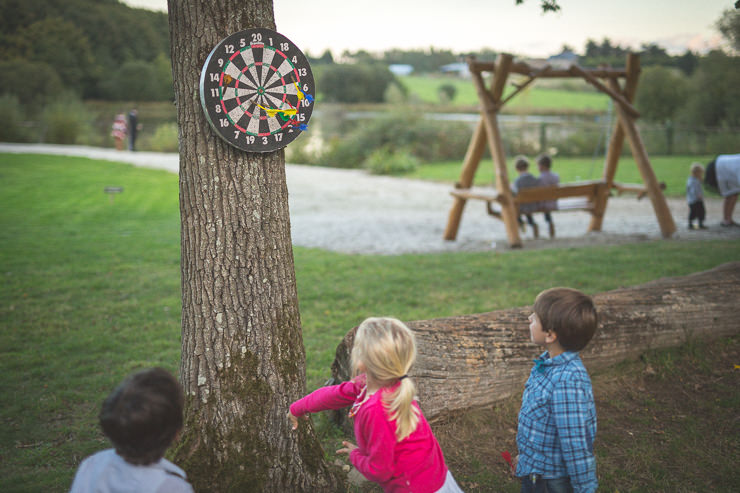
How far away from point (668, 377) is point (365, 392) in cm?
323

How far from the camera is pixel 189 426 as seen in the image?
2.87 metres

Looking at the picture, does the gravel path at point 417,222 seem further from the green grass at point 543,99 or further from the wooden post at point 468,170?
the green grass at point 543,99

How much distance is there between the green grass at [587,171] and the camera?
54.9 feet

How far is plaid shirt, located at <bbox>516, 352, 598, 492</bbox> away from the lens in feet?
7.59

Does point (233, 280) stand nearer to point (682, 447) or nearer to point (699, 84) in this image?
point (682, 447)

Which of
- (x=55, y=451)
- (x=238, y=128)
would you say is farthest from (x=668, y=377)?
(x=55, y=451)

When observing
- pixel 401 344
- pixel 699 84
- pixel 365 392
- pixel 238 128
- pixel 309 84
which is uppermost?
pixel 699 84

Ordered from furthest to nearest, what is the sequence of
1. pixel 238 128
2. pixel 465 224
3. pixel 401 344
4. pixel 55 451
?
pixel 465 224
pixel 55 451
pixel 238 128
pixel 401 344

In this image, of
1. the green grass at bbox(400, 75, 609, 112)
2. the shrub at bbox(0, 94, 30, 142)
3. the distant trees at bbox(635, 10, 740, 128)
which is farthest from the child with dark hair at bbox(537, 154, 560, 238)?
the shrub at bbox(0, 94, 30, 142)

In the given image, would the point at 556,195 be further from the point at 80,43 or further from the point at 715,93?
the point at 80,43

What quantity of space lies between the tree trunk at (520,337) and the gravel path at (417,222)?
4556mm

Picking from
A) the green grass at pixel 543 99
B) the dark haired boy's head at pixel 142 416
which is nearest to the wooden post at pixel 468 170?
the dark haired boy's head at pixel 142 416

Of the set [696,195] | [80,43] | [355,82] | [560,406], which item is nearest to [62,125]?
[355,82]

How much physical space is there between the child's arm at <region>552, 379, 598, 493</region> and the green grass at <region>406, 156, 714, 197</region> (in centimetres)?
1392
